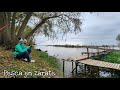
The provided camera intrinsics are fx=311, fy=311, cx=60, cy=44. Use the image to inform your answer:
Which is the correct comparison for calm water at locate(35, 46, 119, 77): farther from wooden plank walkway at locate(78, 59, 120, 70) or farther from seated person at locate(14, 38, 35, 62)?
seated person at locate(14, 38, 35, 62)

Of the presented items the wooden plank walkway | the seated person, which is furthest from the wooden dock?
the seated person

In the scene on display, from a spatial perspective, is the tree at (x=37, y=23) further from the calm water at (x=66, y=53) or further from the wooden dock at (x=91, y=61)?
the wooden dock at (x=91, y=61)

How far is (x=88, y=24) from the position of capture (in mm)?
5320

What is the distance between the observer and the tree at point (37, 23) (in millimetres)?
5340

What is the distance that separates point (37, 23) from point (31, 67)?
96 centimetres

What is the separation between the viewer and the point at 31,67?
16.5 ft

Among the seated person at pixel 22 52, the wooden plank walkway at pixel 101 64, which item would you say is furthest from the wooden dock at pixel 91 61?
the seated person at pixel 22 52

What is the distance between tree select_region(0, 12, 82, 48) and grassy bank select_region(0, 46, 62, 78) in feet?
1.17

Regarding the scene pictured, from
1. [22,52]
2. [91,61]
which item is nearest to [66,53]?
[91,61]

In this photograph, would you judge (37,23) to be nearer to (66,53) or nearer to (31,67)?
(66,53)

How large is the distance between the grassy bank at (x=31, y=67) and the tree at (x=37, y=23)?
0.36 metres
